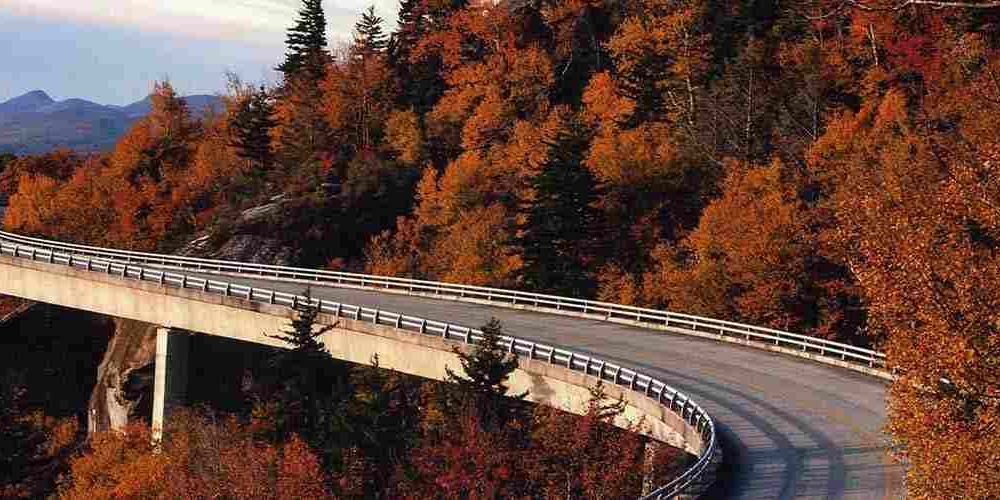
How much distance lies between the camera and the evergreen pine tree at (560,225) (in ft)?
179

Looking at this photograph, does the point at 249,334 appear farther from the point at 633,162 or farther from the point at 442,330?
the point at 633,162

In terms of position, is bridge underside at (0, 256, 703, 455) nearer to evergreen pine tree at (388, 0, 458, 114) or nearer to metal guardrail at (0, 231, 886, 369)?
metal guardrail at (0, 231, 886, 369)

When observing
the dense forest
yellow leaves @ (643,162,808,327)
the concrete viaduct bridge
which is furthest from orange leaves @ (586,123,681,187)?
the concrete viaduct bridge

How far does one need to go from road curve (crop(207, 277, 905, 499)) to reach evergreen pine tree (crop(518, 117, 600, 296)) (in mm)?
8892

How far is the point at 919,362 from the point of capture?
1519 centimetres

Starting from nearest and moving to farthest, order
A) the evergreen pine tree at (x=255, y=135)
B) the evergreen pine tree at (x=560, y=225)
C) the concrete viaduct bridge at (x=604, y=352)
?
the concrete viaduct bridge at (x=604, y=352) < the evergreen pine tree at (x=560, y=225) < the evergreen pine tree at (x=255, y=135)

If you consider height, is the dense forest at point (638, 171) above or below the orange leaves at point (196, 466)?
above

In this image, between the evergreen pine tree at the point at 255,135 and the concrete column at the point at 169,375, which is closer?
the concrete column at the point at 169,375

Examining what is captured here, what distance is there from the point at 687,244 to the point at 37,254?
37.1 meters

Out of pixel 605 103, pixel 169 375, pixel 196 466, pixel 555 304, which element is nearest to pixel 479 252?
pixel 555 304

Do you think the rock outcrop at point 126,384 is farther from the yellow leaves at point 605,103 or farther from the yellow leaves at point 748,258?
the yellow leaves at point 605,103

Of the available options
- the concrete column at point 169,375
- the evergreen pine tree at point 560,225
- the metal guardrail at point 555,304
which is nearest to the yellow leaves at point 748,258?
the metal guardrail at point 555,304

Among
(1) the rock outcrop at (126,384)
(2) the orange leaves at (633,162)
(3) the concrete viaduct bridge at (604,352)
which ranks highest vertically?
(2) the orange leaves at (633,162)

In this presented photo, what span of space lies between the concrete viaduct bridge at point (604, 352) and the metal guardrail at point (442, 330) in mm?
75
